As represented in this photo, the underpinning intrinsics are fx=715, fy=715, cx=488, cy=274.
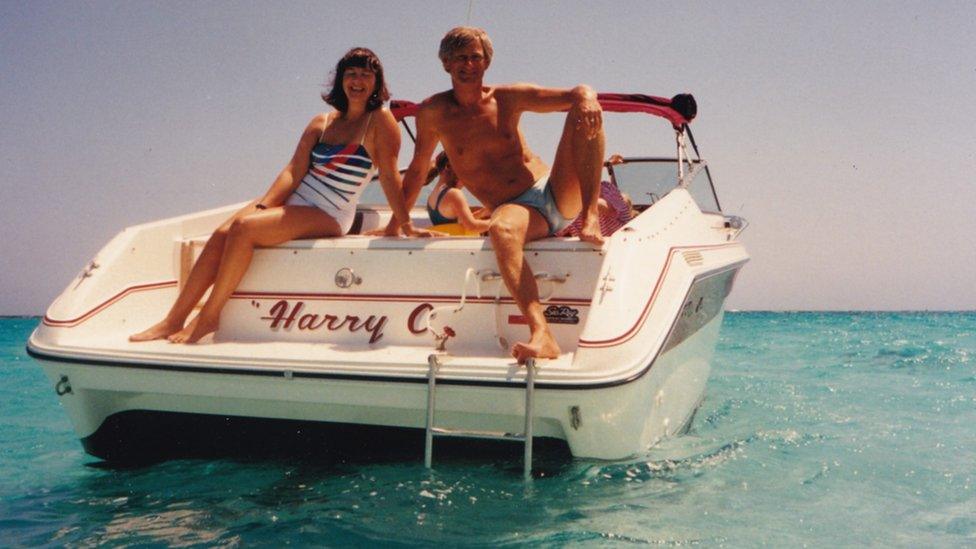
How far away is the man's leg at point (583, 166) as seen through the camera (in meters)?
3.09

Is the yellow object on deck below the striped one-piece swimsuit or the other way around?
below

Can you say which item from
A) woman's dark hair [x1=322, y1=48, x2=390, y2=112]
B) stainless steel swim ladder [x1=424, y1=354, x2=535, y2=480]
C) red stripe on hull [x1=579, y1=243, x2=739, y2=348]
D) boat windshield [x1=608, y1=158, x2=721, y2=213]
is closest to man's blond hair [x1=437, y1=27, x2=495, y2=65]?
woman's dark hair [x1=322, y1=48, x2=390, y2=112]

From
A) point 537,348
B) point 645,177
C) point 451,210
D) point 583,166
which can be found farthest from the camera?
point 645,177

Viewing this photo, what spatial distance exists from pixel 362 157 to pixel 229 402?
1.34 m

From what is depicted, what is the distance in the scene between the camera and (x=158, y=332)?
3.18 m

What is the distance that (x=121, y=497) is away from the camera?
283 cm

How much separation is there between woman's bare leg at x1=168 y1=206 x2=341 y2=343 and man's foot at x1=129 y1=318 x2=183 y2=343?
0.13 ft

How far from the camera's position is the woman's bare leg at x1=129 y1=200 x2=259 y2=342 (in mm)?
3240

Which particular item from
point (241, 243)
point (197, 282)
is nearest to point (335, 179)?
point (241, 243)

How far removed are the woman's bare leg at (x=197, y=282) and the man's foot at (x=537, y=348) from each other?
1.57 metres

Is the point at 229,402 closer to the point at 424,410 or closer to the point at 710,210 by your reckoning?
the point at 424,410

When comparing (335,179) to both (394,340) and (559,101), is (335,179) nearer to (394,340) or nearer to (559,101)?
(394,340)

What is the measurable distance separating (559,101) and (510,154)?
0.36 m

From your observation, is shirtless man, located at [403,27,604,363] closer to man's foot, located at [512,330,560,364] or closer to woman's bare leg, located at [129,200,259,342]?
man's foot, located at [512,330,560,364]
